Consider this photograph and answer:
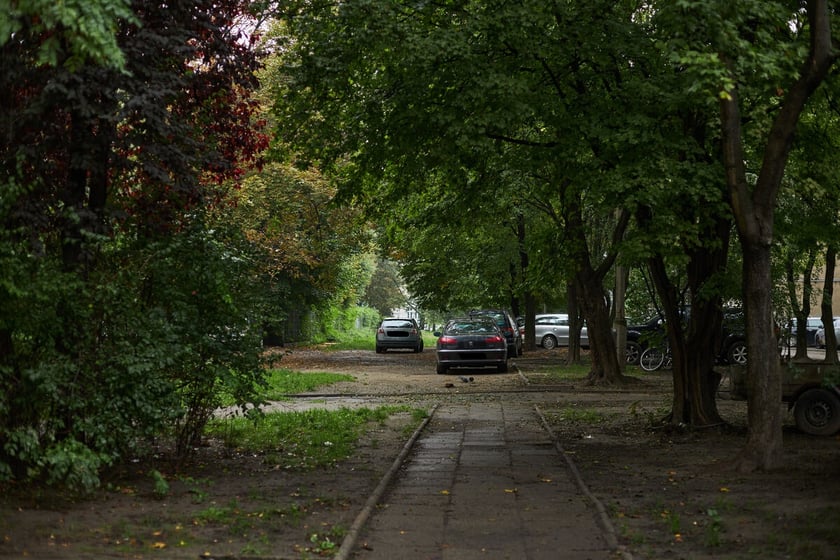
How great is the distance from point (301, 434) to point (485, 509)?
226 inches

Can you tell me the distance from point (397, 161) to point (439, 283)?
32475 millimetres

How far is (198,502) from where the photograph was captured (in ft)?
29.9

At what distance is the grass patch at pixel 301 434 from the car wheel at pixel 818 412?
6000mm

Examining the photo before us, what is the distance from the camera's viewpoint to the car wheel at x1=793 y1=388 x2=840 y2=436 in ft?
46.5

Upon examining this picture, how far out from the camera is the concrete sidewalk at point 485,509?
7.77 meters

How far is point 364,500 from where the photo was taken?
9.45 metres

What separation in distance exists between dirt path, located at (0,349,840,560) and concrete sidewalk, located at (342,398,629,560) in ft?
0.84

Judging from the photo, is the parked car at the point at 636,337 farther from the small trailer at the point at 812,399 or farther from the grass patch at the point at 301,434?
the small trailer at the point at 812,399

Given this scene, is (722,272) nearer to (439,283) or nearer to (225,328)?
(225,328)

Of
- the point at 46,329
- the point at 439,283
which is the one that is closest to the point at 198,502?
the point at 46,329

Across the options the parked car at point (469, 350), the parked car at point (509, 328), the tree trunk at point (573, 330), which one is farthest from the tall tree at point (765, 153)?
the parked car at point (509, 328)

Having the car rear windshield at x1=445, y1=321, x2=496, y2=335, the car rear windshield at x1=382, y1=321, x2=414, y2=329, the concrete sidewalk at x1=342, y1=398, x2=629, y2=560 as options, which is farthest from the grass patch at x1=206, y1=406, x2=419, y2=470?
the car rear windshield at x1=382, y1=321, x2=414, y2=329

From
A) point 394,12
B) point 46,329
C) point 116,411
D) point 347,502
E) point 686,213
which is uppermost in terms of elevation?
point 394,12

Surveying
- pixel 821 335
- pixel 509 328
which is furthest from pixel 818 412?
pixel 821 335
